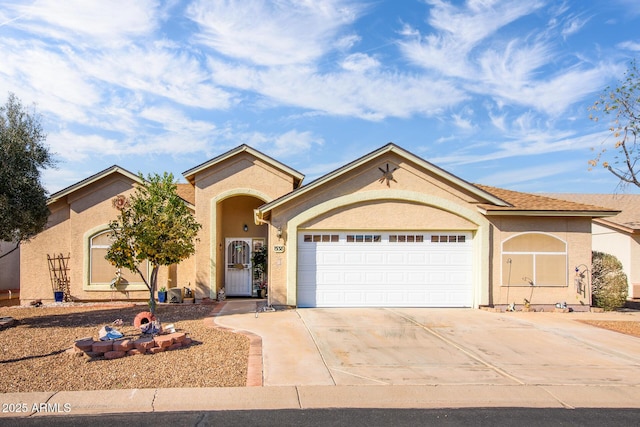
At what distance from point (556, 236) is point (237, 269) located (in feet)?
36.6

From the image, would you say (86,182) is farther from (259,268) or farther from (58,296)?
(259,268)

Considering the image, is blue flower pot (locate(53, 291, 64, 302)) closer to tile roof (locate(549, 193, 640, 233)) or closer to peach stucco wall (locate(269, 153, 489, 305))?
peach stucco wall (locate(269, 153, 489, 305))

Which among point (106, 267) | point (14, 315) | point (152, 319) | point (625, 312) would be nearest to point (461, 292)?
point (625, 312)

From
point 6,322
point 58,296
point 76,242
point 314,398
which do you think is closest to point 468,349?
point 314,398

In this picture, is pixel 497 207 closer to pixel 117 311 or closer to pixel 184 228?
pixel 184 228

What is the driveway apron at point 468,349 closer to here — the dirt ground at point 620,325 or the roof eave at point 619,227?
the dirt ground at point 620,325

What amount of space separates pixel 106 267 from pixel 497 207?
13.2m

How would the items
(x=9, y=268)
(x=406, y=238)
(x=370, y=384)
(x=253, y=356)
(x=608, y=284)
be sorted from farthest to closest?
1. (x=9, y=268)
2. (x=608, y=284)
3. (x=406, y=238)
4. (x=253, y=356)
5. (x=370, y=384)

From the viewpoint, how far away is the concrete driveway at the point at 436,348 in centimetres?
803

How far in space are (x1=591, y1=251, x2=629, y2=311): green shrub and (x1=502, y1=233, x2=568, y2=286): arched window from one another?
1498mm

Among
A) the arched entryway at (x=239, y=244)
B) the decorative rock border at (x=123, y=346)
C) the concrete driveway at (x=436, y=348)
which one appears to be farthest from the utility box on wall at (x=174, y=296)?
the decorative rock border at (x=123, y=346)

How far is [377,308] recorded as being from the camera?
1512cm

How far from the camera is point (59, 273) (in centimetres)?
1741

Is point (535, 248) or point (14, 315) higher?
point (535, 248)
